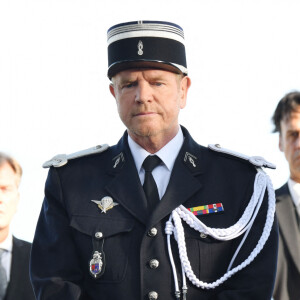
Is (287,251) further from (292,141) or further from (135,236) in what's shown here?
(135,236)

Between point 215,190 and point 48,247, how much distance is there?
104 cm

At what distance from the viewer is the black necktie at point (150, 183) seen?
13.2 ft

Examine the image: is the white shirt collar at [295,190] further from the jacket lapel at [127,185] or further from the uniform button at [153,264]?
the uniform button at [153,264]

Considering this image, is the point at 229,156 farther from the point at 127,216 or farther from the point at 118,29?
the point at 118,29

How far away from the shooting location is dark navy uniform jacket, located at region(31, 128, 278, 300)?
152 inches

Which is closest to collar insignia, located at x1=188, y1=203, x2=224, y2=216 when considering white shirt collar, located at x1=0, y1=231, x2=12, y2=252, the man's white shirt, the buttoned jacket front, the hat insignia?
the man's white shirt

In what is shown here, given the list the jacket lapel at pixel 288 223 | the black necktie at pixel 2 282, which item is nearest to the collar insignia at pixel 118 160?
the jacket lapel at pixel 288 223

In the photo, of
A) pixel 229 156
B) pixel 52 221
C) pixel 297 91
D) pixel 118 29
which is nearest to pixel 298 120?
pixel 297 91

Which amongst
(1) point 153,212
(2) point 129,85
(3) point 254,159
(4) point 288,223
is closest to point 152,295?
(1) point 153,212

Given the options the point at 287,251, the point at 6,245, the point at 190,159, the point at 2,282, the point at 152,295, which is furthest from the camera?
the point at 6,245

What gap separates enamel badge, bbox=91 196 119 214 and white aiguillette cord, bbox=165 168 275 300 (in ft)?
1.18

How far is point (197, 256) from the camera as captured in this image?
392cm

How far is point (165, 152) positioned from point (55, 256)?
89 cm

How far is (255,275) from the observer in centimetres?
386
